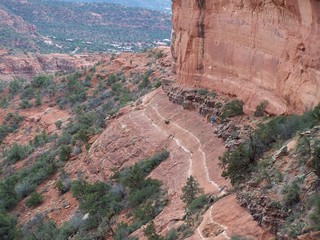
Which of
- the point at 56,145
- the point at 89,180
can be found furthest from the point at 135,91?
the point at 89,180

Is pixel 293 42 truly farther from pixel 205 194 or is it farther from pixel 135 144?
pixel 135 144

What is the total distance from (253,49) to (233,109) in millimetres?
2419

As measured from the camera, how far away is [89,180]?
968 inches

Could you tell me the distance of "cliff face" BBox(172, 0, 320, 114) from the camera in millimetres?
15953

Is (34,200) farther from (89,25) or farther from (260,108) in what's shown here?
(89,25)

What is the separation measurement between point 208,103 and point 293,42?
6533 mm

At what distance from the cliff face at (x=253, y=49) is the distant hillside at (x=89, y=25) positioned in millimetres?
85837

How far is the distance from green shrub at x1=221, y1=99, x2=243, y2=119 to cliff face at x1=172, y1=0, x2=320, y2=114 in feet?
1.17

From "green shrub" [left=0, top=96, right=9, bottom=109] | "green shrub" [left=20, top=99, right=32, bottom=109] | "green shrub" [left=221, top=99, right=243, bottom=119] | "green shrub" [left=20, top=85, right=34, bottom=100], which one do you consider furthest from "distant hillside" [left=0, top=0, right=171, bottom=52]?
"green shrub" [left=221, top=99, right=243, bottom=119]

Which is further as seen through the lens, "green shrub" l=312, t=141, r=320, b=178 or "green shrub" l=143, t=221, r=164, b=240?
"green shrub" l=143, t=221, r=164, b=240

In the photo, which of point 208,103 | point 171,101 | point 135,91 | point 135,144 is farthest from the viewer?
point 135,91

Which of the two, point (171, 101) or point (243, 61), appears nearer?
point (243, 61)

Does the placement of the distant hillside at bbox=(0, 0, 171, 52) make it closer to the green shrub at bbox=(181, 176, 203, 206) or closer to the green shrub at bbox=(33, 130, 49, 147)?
the green shrub at bbox=(33, 130, 49, 147)

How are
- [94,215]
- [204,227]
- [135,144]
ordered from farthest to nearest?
[135,144], [94,215], [204,227]
